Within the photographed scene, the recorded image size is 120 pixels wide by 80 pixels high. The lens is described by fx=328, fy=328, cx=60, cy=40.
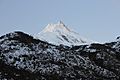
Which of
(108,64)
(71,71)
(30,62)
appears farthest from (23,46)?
(108,64)

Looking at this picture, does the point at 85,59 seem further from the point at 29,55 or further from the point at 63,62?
the point at 29,55

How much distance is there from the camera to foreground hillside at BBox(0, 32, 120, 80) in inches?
3718

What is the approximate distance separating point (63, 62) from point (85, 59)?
41.6ft

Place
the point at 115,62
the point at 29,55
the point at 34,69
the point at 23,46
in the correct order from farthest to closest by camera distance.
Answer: the point at 115,62, the point at 23,46, the point at 29,55, the point at 34,69

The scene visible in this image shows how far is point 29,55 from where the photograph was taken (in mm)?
107938

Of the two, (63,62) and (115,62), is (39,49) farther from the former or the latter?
(115,62)

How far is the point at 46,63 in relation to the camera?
104m

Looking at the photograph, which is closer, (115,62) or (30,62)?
(30,62)

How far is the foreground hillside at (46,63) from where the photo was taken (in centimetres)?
9444

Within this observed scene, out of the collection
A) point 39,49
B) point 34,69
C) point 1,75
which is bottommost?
point 1,75

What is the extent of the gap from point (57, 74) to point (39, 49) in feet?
67.4

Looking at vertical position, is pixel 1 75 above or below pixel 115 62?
below

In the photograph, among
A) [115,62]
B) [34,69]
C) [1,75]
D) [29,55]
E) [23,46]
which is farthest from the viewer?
[115,62]

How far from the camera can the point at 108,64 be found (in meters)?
120
